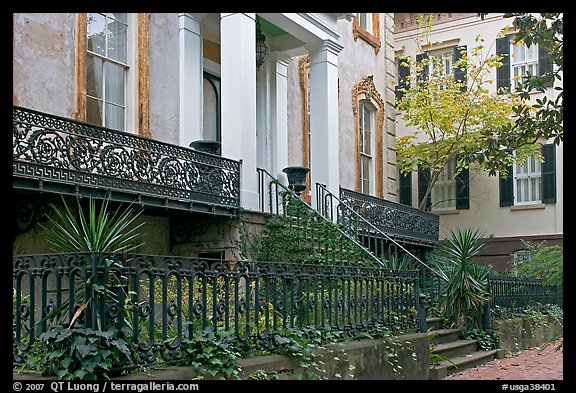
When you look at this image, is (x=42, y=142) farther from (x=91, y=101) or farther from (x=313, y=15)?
(x=313, y=15)

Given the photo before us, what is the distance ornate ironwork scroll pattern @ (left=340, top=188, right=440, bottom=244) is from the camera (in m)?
15.8

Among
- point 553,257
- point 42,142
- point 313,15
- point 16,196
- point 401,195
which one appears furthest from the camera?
point 401,195

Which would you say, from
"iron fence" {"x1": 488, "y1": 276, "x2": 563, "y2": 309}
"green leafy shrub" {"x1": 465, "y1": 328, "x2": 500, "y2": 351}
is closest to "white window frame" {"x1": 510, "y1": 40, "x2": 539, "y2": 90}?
"iron fence" {"x1": 488, "y1": 276, "x2": 563, "y2": 309}

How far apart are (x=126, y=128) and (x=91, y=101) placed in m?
0.77

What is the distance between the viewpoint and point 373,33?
20.8 metres

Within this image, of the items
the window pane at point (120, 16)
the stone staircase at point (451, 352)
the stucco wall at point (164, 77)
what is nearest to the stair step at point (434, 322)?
the stone staircase at point (451, 352)

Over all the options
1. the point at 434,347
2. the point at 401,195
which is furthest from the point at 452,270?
the point at 401,195

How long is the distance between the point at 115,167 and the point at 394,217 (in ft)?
30.7

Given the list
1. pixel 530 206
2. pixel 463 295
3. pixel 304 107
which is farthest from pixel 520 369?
pixel 530 206

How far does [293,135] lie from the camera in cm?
1688

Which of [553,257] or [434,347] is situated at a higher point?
[553,257]

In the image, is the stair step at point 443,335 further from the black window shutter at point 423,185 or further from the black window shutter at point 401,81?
the black window shutter at point 423,185

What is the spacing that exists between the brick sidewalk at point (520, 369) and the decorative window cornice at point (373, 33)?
982cm

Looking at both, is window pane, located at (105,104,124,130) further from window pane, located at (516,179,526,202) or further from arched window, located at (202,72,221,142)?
window pane, located at (516,179,526,202)
